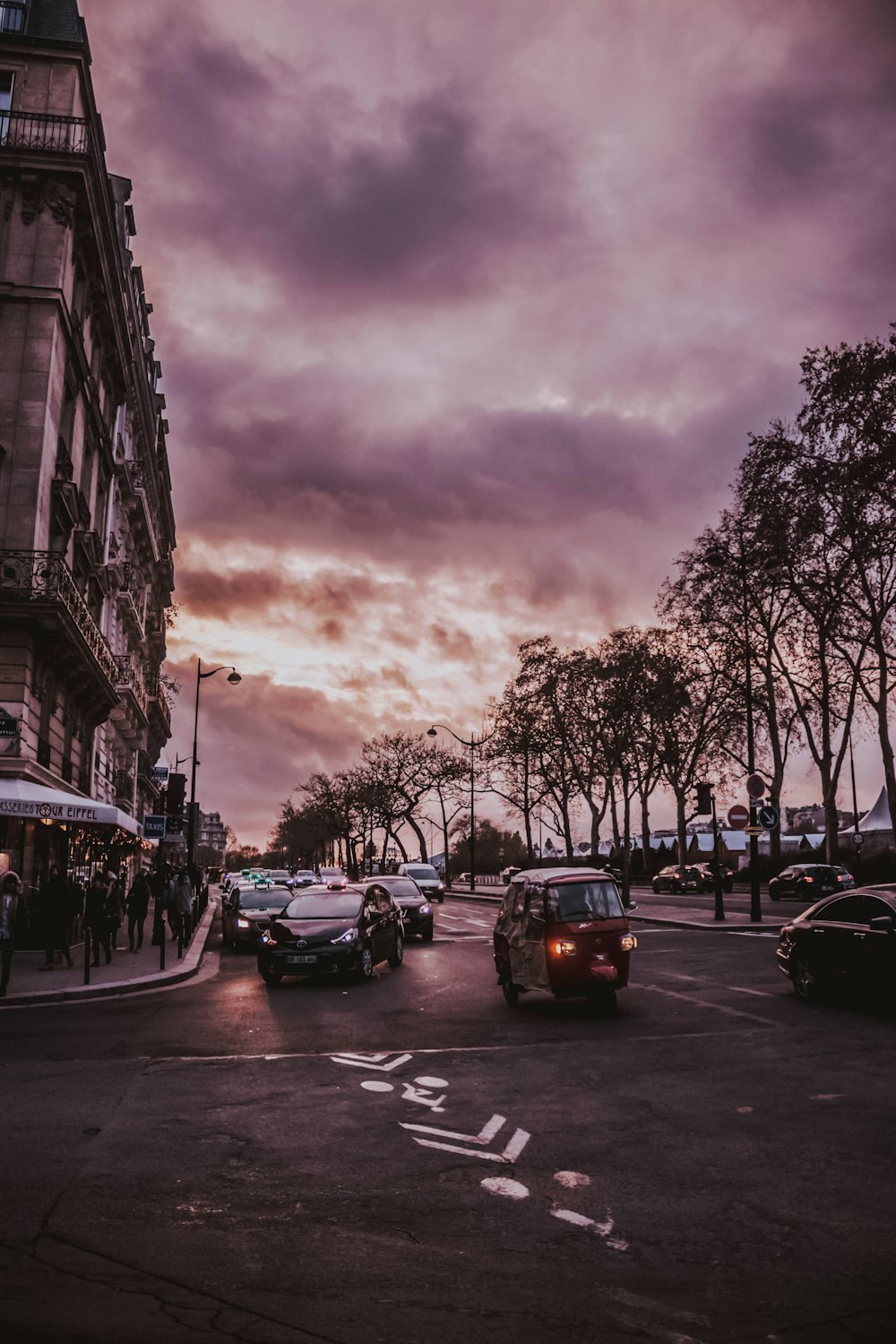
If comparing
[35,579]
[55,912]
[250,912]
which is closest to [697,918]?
[250,912]

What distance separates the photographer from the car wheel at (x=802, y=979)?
1409cm

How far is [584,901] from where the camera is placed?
1370 centimetres

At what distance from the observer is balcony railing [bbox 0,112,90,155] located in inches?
1122

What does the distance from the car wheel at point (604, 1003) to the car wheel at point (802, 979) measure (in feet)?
8.45

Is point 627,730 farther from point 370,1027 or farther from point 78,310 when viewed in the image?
point 370,1027

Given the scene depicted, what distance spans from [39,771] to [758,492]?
86.6 ft

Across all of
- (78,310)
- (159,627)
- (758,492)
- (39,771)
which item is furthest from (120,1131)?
(159,627)

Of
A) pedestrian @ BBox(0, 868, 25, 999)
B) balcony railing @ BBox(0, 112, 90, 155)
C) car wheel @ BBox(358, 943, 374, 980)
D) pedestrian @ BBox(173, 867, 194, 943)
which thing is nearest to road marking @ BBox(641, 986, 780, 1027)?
car wheel @ BBox(358, 943, 374, 980)

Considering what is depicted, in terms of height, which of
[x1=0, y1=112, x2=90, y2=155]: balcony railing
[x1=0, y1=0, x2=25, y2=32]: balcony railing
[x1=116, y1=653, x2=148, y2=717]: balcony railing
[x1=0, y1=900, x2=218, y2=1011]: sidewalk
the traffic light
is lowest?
[x1=0, y1=900, x2=218, y2=1011]: sidewalk

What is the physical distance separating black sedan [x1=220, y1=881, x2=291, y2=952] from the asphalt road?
47.2 ft

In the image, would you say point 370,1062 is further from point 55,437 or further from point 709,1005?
point 55,437

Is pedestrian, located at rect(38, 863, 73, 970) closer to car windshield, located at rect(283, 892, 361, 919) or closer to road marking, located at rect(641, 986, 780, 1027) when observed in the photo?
car windshield, located at rect(283, 892, 361, 919)

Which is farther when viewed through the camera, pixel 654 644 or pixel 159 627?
pixel 159 627

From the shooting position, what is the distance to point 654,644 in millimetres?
61531
